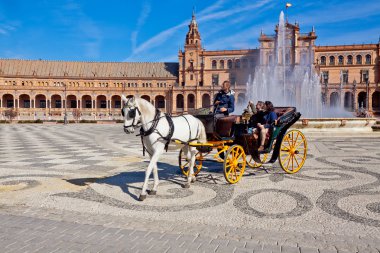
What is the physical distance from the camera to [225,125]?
763 cm

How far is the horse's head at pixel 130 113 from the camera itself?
20.0 feet

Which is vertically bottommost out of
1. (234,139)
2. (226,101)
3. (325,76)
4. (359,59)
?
(234,139)

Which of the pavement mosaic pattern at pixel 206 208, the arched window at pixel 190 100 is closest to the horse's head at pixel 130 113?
the pavement mosaic pattern at pixel 206 208

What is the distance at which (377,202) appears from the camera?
5.84 meters

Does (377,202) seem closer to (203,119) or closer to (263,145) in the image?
(263,145)

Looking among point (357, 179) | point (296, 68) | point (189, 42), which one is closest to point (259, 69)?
point (296, 68)

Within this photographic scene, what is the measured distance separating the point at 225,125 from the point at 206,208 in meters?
2.59

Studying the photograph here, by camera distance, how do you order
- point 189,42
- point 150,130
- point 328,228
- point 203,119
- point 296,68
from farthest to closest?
point 189,42, point 296,68, point 203,119, point 150,130, point 328,228

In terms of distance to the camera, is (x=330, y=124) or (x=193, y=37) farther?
(x=193, y=37)

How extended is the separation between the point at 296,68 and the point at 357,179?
69.6 metres

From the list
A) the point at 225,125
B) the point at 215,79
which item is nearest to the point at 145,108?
the point at 225,125

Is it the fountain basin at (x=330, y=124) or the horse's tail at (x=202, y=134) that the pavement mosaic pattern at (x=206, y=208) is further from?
the fountain basin at (x=330, y=124)

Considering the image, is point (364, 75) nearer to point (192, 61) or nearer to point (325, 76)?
point (325, 76)

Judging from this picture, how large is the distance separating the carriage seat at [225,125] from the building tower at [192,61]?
7527 cm
